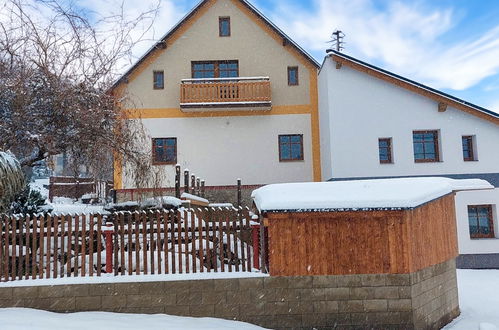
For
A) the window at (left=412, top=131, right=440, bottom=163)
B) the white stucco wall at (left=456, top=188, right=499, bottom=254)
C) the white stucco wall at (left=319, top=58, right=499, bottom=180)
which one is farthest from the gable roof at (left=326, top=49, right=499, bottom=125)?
the white stucco wall at (left=456, top=188, right=499, bottom=254)

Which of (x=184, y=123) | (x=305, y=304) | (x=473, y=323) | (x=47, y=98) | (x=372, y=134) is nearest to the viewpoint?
(x=305, y=304)

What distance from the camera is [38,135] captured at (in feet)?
28.2

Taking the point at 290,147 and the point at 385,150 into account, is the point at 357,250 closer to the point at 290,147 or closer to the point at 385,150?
the point at 385,150

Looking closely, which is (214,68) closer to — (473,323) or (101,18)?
(101,18)

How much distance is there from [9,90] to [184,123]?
918 centimetres

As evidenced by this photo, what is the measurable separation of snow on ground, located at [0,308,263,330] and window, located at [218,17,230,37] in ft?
45.6

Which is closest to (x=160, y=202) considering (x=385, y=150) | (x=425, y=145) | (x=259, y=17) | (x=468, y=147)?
(x=385, y=150)

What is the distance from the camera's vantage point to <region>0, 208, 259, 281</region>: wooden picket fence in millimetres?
6637

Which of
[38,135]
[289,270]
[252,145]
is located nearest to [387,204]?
[289,270]

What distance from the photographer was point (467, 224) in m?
14.7

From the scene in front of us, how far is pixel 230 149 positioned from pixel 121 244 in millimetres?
10666

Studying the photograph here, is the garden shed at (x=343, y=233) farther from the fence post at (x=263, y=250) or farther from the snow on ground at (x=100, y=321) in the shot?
the snow on ground at (x=100, y=321)

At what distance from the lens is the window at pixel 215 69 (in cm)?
1747

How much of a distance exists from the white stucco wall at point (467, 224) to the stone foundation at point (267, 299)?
9195mm
